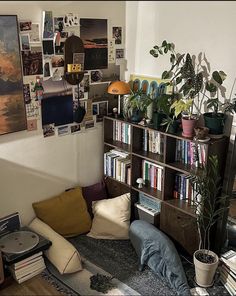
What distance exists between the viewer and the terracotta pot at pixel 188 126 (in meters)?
2.59

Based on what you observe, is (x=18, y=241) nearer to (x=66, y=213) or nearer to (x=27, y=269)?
(x=27, y=269)

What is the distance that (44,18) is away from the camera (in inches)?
103

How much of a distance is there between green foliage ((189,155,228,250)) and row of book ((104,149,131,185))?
0.66 meters

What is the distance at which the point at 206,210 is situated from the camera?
2.63 metres

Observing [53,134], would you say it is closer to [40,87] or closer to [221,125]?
[40,87]

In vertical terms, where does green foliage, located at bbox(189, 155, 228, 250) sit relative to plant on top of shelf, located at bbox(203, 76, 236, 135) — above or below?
below

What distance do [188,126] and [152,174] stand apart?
56cm

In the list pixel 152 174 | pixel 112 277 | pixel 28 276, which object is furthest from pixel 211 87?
pixel 28 276

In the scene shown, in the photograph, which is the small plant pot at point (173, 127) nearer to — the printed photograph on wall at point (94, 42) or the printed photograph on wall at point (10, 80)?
the printed photograph on wall at point (94, 42)

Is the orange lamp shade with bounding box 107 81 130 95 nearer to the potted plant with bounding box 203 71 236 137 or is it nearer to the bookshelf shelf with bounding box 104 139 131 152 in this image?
the bookshelf shelf with bounding box 104 139 131 152

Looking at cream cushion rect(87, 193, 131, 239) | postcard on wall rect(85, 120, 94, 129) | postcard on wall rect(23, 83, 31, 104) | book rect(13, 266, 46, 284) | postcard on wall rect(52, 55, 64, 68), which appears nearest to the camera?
book rect(13, 266, 46, 284)

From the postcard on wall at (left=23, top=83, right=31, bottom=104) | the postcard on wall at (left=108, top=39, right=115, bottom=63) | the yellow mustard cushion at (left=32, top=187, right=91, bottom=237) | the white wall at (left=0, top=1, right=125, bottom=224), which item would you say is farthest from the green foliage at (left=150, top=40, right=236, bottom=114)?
the yellow mustard cushion at (left=32, top=187, right=91, bottom=237)

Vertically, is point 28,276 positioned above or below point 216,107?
below

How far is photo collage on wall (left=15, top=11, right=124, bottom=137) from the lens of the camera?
8.64ft
